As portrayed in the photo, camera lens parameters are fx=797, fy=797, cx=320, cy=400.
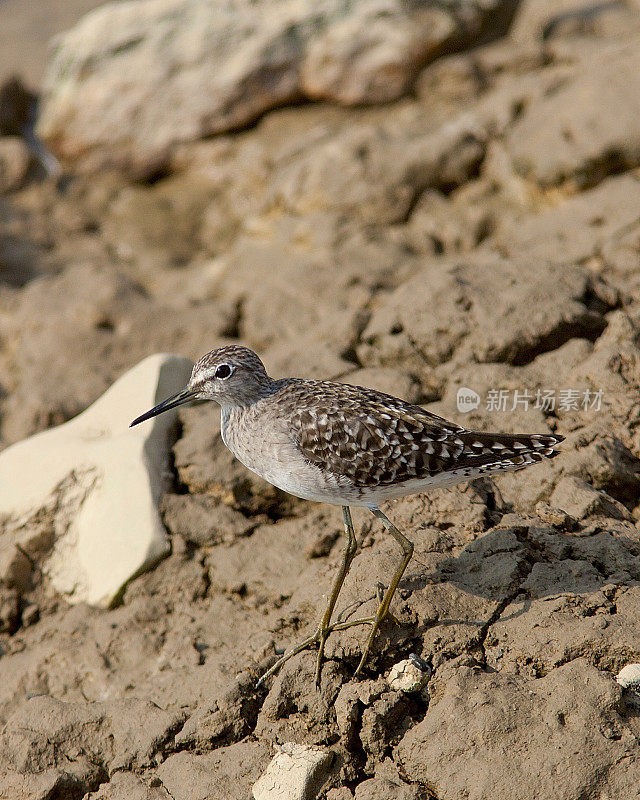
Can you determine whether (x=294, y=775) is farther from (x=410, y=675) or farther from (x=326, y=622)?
(x=326, y=622)

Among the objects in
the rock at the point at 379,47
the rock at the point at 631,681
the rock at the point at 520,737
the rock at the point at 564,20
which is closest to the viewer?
the rock at the point at 520,737

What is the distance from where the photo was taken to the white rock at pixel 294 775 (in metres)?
3.74

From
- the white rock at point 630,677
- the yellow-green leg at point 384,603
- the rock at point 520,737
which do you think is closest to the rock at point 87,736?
the yellow-green leg at point 384,603

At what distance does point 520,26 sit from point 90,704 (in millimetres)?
10120

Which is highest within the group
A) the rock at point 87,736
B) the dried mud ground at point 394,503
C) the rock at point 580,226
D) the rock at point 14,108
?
the rock at point 14,108

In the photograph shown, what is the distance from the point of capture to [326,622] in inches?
174

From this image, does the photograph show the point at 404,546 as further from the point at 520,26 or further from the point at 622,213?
the point at 520,26

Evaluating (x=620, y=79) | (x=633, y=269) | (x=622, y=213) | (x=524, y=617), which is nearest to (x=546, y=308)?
(x=633, y=269)

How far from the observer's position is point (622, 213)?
733 centimetres

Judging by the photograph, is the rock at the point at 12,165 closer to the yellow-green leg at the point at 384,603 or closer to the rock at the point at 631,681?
the yellow-green leg at the point at 384,603

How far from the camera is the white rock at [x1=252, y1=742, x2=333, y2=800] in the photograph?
3.74 metres

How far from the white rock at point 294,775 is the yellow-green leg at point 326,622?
1.31 ft

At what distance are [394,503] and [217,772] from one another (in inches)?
75.4

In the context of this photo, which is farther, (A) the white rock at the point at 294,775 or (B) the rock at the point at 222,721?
(B) the rock at the point at 222,721
